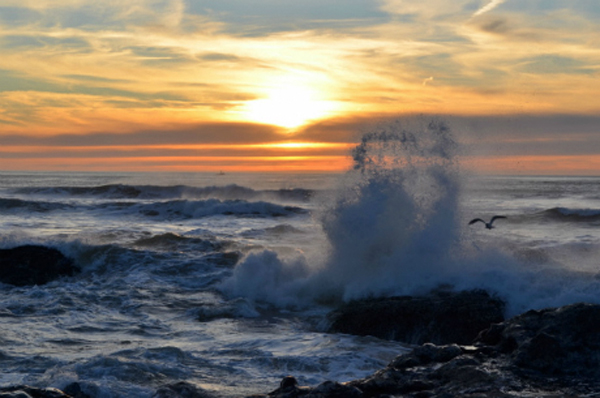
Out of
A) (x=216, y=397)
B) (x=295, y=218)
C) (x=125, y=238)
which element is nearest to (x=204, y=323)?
(x=216, y=397)

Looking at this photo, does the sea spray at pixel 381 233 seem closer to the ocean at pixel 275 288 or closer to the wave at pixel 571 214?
the ocean at pixel 275 288

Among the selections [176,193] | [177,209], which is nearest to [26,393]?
[177,209]

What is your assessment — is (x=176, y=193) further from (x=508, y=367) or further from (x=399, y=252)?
(x=508, y=367)

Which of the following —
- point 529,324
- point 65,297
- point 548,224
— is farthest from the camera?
point 548,224

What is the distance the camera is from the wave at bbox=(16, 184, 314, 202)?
4394cm

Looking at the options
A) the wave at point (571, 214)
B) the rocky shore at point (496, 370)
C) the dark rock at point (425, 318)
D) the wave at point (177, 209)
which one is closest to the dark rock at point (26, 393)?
the rocky shore at point (496, 370)

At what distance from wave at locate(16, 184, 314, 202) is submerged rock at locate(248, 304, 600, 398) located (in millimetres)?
37859

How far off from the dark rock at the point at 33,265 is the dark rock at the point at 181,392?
8.04 meters

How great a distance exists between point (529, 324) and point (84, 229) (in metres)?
20.5

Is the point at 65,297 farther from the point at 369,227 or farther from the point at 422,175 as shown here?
the point at 422,175

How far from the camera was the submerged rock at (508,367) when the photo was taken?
13.7ft

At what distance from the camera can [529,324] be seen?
5.09m

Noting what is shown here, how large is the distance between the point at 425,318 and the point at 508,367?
151 inches

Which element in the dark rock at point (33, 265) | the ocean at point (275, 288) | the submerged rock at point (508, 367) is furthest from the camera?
the dark rock at point (33, 265)
